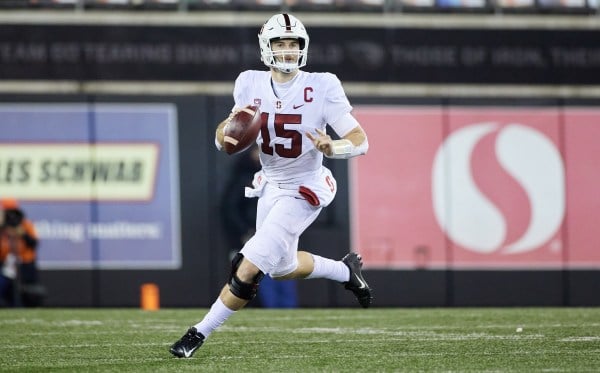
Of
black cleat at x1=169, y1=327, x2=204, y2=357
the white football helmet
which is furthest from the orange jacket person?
black cleat at x1=169, y1=327, x2=204, y2=357

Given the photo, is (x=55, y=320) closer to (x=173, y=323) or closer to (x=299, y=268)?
(x=173, y=323)

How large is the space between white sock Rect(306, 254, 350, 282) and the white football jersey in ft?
1.80

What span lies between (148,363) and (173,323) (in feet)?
7.51

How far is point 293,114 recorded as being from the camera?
259 inches

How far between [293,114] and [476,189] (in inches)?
269

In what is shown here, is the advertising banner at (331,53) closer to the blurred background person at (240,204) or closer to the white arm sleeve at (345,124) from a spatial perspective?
the blurred background person at (240,204)

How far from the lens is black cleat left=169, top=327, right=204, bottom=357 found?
6.19 metres

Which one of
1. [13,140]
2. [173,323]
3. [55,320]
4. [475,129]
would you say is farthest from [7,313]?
[475,129]

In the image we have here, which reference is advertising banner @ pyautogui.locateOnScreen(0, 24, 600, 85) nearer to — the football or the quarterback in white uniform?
the quarterback in white uniform

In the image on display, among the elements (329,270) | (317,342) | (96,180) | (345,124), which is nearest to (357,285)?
(329,270)

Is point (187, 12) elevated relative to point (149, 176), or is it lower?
elevated

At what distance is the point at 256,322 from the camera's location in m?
8.39

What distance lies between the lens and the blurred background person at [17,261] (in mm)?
12289

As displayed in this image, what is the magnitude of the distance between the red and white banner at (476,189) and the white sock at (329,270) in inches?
234
